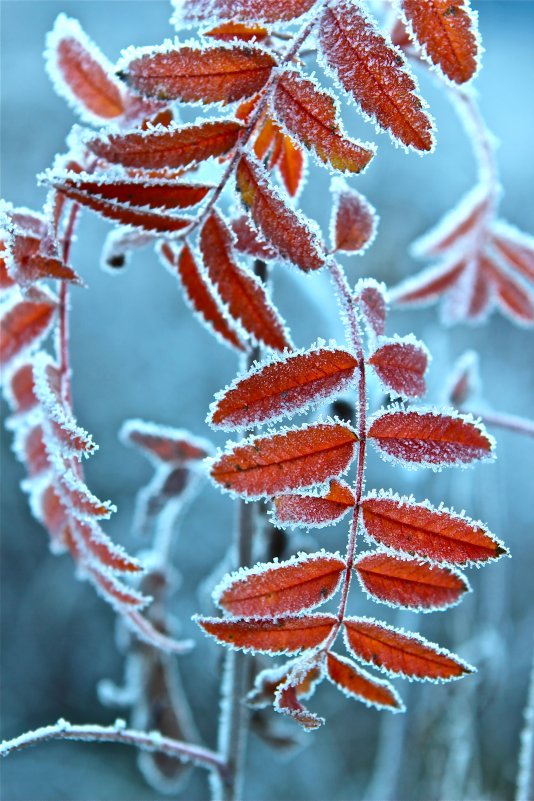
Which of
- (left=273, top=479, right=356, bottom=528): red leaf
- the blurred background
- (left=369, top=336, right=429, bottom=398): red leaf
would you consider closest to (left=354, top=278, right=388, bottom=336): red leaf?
(left=369, top=336, right=429, bottom=398): red leaf

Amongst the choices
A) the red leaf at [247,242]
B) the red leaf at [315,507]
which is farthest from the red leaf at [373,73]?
the red leaf at [315,507]

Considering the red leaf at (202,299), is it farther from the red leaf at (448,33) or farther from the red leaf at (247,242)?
the red leaf at (448,33)

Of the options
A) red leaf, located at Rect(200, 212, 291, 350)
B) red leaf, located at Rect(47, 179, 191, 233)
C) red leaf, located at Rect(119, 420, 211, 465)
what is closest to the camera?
red leaf, located at Rect(47, 179, 191, 233)

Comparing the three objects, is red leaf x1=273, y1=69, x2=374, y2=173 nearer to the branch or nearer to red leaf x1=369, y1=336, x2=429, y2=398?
red leaf x1=369, y1=336, x2=429, y2=398

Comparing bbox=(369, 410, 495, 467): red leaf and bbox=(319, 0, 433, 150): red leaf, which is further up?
bbox=(319, 0, 433, 150): red leaf

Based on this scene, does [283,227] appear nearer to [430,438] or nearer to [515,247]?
[430,438]

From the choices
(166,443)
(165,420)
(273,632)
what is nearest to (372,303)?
(273,632)
